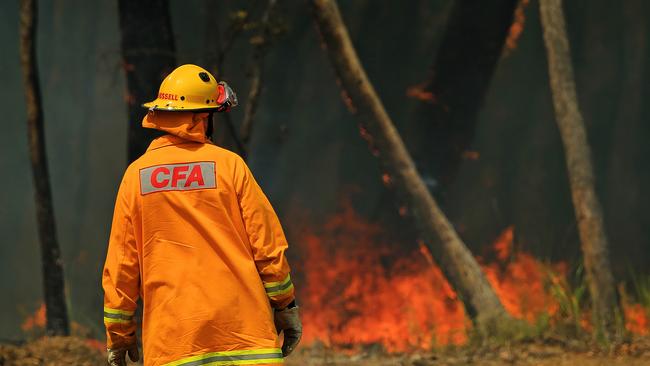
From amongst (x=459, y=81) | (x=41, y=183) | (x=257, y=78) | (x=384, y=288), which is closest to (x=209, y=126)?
(x=257, y=78)

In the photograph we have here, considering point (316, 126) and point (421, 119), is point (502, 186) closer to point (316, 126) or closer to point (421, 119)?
point (421, 119)

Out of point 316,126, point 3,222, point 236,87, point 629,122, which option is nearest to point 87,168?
point 3,222

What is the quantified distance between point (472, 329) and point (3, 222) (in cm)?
564

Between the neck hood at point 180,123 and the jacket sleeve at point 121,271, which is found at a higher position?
the neck hood at point 180,123

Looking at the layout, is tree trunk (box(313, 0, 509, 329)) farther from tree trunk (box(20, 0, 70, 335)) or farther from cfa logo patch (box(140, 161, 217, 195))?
cfa logo patch (box(140, 161, 217, 195))

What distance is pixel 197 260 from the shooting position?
356 cm

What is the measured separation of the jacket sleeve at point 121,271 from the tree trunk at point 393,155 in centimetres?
604

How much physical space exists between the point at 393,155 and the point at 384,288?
55.4 inches

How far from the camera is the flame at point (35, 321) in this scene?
1062 centimetres

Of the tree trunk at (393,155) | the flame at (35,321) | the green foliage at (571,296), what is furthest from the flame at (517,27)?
the flame at (35,321)

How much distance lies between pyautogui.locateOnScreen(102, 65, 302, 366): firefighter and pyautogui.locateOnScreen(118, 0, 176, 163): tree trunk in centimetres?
553

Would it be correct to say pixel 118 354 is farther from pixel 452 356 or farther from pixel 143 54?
pixel 143 54

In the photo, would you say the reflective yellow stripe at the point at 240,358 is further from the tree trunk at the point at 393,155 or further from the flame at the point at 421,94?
the flame at the point at 421,94

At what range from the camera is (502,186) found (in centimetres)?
984
